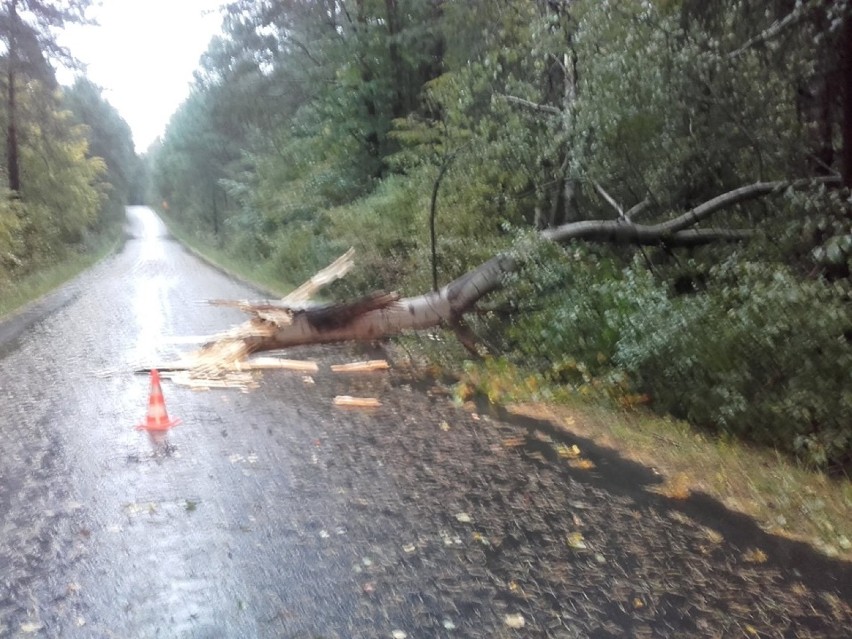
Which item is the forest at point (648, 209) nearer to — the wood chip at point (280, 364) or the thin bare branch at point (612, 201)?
the thin bare branch at point (612, 201)

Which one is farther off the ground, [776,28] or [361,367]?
[776,28]

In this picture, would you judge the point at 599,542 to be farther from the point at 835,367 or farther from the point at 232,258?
the point at 232,258

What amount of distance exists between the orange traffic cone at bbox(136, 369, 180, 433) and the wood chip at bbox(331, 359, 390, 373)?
11.2 feet

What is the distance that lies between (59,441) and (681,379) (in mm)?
6032

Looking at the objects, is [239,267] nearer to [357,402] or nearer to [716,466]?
[357,402]

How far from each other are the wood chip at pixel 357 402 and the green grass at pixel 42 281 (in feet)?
35.8

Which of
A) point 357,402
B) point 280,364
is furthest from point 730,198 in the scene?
point 280,364

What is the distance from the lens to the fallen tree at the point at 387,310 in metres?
10.3

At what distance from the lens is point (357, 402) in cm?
904

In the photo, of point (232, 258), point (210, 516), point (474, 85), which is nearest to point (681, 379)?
point (210, 516)

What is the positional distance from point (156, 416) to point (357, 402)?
2.25 meters

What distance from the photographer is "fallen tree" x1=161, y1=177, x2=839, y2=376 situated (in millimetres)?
10289

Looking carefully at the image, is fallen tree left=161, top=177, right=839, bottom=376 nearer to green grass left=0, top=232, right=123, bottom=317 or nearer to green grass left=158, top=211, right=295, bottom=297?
green grass left=0, top=232, right=123, bottom=317

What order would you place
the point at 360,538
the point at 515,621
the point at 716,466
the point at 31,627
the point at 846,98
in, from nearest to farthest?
the point at 31,627, the point at 515,621, the point at 360,538, the point at 716,466, the point at 846,98
